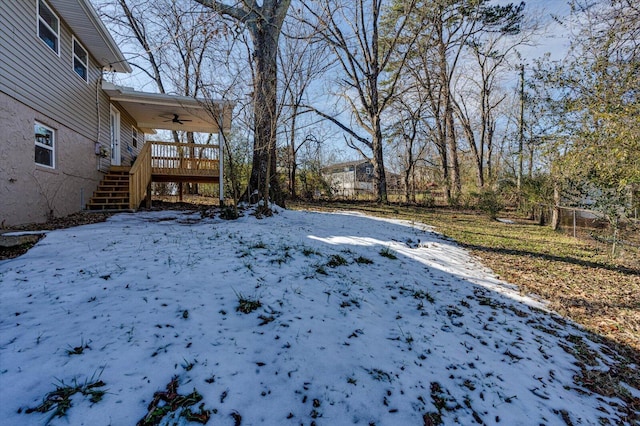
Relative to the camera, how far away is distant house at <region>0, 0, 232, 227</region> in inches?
205

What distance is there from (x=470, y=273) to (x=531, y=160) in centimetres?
918

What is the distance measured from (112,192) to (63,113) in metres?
2.29

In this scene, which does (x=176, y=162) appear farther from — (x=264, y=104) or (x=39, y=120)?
(x=264, y=104)

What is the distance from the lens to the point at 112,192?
8.23 metres

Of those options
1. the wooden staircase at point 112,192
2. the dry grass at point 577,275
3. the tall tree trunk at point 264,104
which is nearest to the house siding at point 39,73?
the wooden staircase at point 112,192

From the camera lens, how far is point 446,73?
17.4 meters

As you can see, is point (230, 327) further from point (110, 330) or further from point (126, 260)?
point (126, 260)

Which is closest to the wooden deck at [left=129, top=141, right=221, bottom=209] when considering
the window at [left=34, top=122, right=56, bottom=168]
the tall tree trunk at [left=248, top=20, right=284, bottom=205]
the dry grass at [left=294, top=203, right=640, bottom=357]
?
the window at [left=34, top=122, right=56, bottom=168]

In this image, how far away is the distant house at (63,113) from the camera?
5215 mm

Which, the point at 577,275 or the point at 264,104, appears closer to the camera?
the point at 577,275

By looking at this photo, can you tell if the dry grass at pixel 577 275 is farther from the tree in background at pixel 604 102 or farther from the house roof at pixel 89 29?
the house roof at pixel 89 29

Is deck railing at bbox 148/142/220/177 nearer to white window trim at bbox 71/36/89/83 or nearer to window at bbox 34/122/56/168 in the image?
white window trim at bbox 71/36/89/83

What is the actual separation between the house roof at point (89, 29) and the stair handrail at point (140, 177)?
254 centimetres

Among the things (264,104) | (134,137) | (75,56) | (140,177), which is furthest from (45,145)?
(134,137)
